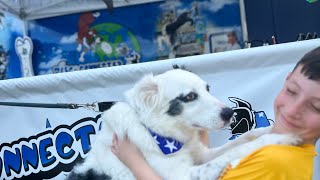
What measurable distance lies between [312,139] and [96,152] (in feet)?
3.43

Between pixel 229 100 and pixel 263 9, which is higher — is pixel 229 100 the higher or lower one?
the lower one

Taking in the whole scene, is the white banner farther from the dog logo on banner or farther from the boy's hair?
the boy's hair

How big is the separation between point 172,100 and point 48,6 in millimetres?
3874

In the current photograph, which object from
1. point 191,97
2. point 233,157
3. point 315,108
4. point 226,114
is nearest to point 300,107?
point 315,108

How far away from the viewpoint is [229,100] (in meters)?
2.54

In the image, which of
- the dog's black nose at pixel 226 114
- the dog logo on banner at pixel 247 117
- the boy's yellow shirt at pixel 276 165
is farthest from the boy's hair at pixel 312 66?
the dog logo on banner at pixel 247 117

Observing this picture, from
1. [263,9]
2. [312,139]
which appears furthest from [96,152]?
[263,9]

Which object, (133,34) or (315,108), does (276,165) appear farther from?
(133,34)

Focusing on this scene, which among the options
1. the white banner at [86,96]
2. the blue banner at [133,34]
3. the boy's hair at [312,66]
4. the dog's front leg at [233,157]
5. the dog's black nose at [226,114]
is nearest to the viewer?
the boy's hair at [312,66]

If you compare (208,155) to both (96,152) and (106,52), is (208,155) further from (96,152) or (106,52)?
(106,52)

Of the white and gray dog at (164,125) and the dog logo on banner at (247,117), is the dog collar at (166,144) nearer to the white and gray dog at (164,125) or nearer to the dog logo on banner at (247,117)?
the white and gray dog at (164,125)

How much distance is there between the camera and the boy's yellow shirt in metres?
1.47

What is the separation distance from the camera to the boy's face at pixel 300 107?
145 centimetres

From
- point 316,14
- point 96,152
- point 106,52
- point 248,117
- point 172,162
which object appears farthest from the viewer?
point 106,52
